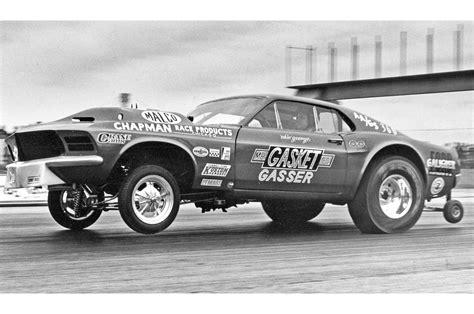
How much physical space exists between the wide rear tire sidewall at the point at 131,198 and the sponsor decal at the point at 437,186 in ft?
10.4

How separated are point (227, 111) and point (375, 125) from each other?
176 cm

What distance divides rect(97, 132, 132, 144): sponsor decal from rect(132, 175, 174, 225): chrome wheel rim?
0.37m

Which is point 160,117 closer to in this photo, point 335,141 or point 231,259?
point 231,259

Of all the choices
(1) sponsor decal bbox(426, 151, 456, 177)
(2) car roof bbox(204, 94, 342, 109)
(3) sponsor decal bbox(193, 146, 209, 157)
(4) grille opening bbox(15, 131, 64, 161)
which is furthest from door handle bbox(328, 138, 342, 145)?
(4) grille opening bbox(15, 131, 64, 161)

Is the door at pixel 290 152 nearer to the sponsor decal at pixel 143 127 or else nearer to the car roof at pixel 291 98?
the car roof at pixel 291 98

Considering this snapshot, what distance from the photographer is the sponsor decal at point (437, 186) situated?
23.7 feet

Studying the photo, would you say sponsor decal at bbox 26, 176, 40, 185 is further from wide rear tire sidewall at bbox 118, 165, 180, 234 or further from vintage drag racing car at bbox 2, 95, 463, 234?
wide rear tire sidewall at bbox 118, 165, 180, 234

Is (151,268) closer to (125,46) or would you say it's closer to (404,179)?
(125,46)

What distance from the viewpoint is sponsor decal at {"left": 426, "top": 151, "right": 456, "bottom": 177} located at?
7.15 meters

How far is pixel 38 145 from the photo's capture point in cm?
559

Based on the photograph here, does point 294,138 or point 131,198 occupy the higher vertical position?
point 294,138

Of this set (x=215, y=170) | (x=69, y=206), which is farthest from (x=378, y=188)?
(x=69, y=206)

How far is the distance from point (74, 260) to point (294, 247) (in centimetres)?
198

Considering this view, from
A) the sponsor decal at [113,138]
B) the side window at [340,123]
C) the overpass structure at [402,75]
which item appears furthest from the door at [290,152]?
the sponsor decal at [113,138]
